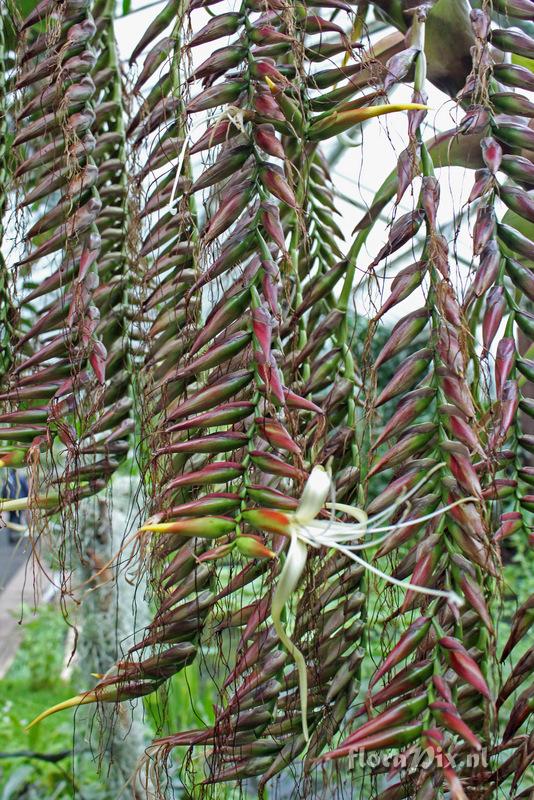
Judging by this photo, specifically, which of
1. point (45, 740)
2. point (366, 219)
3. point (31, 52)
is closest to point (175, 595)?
point (366, 219)

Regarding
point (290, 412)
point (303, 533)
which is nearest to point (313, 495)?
point (303, 533)

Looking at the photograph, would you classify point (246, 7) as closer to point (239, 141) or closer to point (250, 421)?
point (239, 141)

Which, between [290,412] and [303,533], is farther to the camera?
[290,412]

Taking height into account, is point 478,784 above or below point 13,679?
below

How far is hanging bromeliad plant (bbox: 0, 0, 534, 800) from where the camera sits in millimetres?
450

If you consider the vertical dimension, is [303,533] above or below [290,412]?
below

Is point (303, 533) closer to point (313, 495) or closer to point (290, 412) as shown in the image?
point (313, 495)

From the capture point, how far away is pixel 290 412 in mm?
543

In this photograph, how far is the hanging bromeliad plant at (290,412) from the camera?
0.45m

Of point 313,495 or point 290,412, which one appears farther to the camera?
point 290,412

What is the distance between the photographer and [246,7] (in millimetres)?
566

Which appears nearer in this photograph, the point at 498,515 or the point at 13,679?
the point at 498,515

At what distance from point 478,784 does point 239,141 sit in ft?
1.44

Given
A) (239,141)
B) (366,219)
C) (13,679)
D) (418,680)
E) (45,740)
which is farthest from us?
(13,679)
